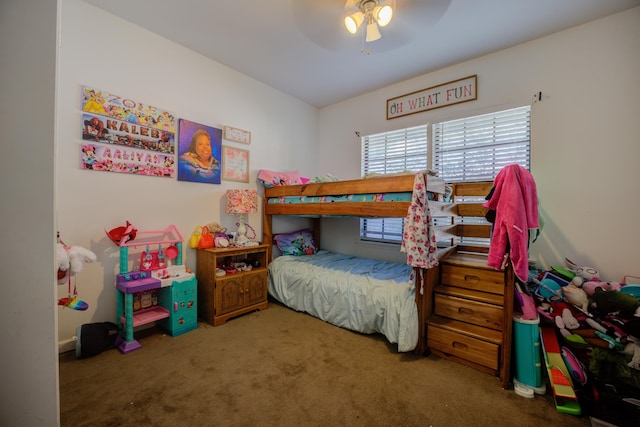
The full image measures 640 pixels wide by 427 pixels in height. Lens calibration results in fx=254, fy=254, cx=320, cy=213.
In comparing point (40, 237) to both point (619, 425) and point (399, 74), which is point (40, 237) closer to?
point (619, 425)

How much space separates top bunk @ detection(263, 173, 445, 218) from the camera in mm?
2047

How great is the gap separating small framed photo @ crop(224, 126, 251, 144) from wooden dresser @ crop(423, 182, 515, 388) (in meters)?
2.29

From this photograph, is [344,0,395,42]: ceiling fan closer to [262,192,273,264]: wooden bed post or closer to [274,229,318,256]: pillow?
[262,192,273,264]: wooden bed post

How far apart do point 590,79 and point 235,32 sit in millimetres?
3152

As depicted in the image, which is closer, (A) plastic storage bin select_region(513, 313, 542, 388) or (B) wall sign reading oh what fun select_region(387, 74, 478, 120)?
(A) plastic storage bin select_region(513, 313, 542, 388)

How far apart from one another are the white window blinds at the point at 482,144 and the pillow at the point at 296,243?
188cm

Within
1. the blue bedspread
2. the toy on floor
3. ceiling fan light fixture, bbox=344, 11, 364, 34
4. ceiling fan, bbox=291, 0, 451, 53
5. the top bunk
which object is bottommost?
the blue bedspread

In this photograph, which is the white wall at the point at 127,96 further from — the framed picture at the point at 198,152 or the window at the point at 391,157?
the window at the point at 391,157

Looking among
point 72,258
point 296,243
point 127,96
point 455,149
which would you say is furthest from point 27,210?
point 455,149

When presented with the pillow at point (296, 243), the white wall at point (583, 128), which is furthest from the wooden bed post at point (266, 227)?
the white wall at point (583, 128)

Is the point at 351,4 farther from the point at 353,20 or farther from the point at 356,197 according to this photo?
the point at 356,197

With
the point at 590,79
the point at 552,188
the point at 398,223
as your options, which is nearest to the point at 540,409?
the point at 552,188

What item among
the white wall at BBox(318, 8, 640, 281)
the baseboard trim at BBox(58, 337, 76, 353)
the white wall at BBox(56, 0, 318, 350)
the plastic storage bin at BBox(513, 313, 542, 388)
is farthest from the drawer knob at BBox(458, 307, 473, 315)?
the baseboard trim at BBox(58, 337, 76, 353)

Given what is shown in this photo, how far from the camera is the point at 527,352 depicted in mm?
1619
